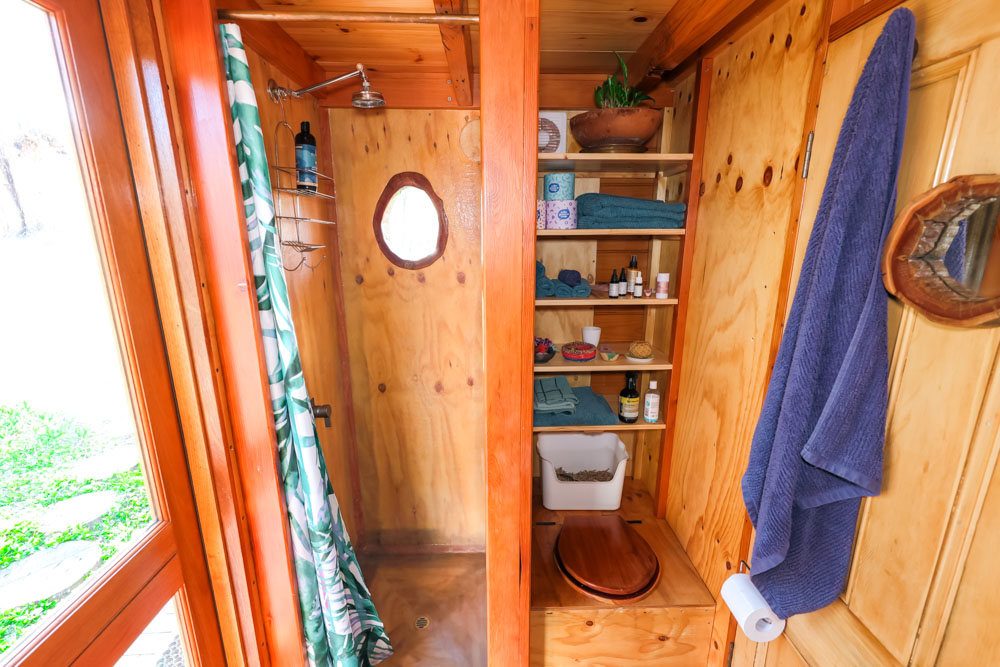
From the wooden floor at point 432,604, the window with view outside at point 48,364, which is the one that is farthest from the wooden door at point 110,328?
the wooden floor at point 432,604

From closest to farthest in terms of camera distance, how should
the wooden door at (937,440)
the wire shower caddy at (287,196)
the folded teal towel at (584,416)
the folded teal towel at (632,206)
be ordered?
1. the wooden door at (937,440)
2. the wire shower caddy at (287,196)
3. the folded teal towel at (632,206)
4. the folded teal towel at (584,416)

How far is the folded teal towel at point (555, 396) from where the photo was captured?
Answer: 169 cm

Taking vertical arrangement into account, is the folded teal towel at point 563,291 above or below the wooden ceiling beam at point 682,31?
below

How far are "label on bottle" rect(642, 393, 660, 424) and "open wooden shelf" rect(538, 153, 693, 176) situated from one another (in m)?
0.91

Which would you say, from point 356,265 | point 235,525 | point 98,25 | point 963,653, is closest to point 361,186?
point 356,265

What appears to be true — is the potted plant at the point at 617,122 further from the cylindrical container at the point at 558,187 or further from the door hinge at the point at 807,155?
the door hinge at the point at 807,155

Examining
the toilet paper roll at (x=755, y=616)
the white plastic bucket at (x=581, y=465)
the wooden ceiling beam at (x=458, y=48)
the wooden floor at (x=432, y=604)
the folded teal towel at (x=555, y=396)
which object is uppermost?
the wooden ceiling beam at (x=458, y=48)

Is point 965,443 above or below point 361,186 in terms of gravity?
below

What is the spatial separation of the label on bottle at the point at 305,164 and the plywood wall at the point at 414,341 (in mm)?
495

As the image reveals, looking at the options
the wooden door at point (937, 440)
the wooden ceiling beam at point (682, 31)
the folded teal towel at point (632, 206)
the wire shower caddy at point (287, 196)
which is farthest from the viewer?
the folded teal towel at point (632, 206)

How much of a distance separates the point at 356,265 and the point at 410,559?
5.05 feet

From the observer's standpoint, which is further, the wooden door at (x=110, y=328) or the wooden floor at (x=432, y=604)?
the wooden floor at (x=432, y=604)

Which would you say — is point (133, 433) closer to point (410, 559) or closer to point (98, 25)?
point (98, 25)

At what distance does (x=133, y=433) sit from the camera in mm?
882
